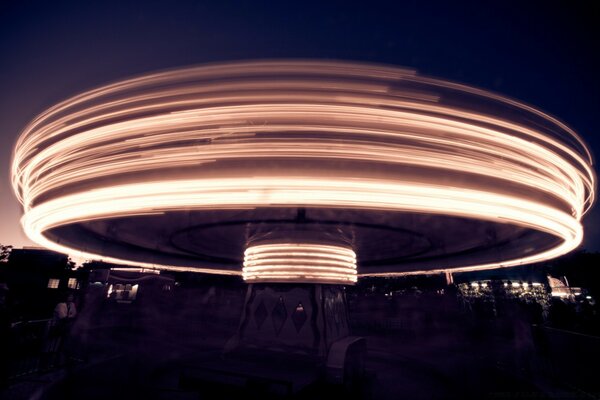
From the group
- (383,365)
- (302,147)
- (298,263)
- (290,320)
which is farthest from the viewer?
(383,365)

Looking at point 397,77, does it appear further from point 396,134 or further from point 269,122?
point 269,122

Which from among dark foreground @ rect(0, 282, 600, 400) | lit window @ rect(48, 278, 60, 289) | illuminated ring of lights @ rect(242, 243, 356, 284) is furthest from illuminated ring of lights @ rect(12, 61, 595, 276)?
lit window @ rect(48, 278, 60, 289)

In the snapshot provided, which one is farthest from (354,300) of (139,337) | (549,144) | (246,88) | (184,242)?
(246,88)

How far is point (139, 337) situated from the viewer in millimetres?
13609

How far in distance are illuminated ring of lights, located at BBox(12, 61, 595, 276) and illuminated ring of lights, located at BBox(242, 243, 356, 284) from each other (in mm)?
2579

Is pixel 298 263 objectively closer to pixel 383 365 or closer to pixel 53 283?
pixel 383 365

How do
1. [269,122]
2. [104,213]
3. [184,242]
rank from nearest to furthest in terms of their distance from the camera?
1. [269,122]
2. [104,213]
3. [184,242]

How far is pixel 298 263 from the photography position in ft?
→ 24.0

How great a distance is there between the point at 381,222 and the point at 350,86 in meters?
3.11

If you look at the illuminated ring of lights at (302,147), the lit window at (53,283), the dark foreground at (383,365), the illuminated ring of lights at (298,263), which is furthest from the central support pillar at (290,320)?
the lit window at (53,283)

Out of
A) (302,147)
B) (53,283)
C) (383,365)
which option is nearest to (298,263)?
(302,147)

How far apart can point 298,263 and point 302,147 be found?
348 cm

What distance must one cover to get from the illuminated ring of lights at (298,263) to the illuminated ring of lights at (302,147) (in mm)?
2579

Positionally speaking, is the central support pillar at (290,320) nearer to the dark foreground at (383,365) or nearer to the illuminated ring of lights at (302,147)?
the dark foreground at (383,365)
